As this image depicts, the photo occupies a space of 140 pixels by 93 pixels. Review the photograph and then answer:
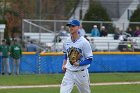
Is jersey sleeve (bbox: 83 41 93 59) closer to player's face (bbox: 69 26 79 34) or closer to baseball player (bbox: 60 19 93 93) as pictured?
baseball player (bbox: 60 19 93 93)

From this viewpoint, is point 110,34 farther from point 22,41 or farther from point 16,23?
point 16,23

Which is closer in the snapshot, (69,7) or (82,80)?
(82,80)

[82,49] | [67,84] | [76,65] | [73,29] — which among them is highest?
[73,29]

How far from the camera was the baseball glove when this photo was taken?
35.7 ft

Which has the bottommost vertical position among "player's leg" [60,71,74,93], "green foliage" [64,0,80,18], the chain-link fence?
"player's leg" [60,71,74,93]

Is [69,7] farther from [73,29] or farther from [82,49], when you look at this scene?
[73,29]

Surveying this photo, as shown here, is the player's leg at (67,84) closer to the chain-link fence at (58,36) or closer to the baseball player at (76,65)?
the baseball player at (76,65)

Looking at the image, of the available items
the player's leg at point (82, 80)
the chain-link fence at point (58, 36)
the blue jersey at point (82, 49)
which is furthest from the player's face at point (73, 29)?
the chain-link fence at point (58, 36)

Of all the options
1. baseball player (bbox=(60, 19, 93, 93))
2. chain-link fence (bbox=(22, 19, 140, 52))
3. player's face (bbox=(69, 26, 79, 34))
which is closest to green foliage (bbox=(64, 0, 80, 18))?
chain-link fence (bbox=(22, 19, 140, 52))

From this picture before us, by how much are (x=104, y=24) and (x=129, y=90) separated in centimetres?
1826

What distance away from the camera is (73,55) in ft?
35.8

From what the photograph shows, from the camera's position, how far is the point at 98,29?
115 feet

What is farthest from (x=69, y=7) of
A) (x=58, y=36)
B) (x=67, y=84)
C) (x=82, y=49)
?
(x=67, y=84)

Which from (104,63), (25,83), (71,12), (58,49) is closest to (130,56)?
(104,63)
